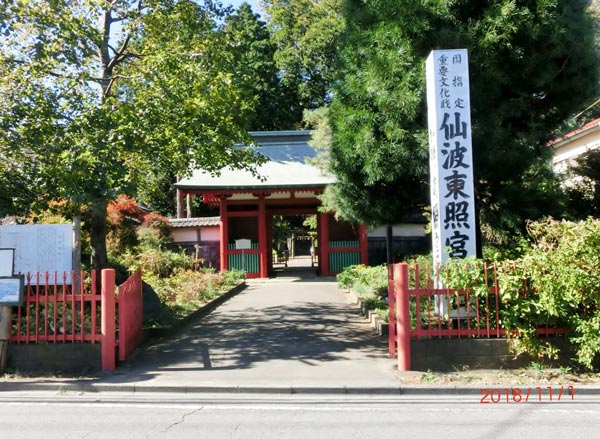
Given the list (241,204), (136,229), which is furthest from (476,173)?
(136,229)

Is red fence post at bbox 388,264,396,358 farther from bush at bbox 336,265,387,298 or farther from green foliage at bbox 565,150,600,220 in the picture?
green foliage at bbox 565,150,600,220

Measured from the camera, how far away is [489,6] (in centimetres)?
819

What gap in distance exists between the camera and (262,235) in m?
18.0

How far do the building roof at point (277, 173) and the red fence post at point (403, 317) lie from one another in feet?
24.3

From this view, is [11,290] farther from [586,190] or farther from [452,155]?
[586,190]

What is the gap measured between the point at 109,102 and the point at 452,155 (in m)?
6.05

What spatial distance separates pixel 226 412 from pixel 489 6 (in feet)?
24.6

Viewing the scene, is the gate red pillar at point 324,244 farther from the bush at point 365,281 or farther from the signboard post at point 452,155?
the signboard post at point 452,155

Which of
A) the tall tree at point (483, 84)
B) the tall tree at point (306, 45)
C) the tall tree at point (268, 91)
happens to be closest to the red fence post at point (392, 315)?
the tall tree at point (483, 84)

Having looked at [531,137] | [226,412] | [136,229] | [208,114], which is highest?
[208,114]

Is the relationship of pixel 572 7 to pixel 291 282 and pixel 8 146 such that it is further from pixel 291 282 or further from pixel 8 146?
pixel 291 282

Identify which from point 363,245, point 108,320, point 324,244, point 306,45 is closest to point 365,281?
point 363,245

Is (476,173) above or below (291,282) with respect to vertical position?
above
